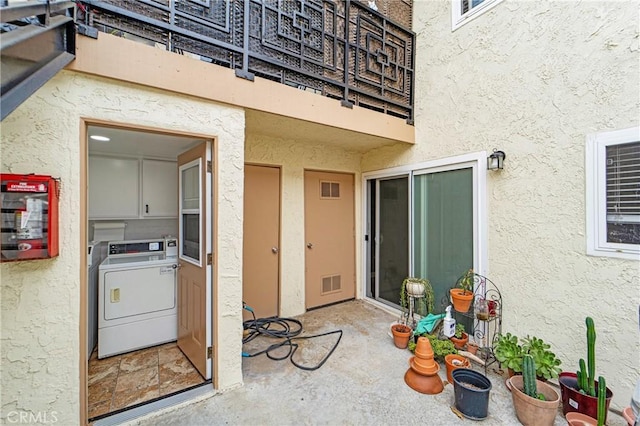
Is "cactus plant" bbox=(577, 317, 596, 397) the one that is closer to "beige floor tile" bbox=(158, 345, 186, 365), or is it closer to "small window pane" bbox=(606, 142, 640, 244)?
"small window pane" bbox=(606, 142, 640, 244)

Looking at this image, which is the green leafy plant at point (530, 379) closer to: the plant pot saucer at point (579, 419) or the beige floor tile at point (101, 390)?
the plant pot saucer at point (579, 419)

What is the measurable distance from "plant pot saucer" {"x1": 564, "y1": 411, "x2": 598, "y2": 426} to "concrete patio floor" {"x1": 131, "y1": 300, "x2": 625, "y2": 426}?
0.40 ft

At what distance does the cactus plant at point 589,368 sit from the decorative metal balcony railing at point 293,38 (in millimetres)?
2947

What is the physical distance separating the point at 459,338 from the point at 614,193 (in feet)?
6.40

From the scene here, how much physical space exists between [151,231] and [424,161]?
4159 millimetres

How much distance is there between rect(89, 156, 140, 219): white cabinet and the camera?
3.36 m

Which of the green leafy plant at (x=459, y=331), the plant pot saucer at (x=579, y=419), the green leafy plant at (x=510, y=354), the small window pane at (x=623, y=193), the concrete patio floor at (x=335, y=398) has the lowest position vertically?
the concrete patio floor at (x=335, y=398)

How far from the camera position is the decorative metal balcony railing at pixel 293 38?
6.83 ft

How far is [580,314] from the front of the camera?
7.55 feet

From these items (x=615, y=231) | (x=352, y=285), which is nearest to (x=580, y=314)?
(x=615, y=231)

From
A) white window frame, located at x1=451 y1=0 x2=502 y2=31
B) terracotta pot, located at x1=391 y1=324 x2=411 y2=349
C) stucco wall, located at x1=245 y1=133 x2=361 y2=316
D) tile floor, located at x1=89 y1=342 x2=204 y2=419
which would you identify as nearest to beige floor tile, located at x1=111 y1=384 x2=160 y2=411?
tile floor, located at x1=89 y1=342 x2=204 y2=419

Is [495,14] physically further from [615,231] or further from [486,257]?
[486,257]

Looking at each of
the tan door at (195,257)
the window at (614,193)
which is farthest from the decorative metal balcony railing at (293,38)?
the window at (614,193)

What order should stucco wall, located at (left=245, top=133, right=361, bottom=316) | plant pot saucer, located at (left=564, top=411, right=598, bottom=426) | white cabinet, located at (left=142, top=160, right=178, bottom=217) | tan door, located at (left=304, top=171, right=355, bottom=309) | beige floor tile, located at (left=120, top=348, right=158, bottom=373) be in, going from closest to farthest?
1. plant pot saucer, located at (left=564, top=411, right=598, bottom=426)
2. beige floor tile, located at (left=120, top=348, right=158, bottom=373)
3. white cabinet, located at (left=142, top=160, right=178, bottom=217)
4. stucco wall, located at (left=245, top=133, right=361, bottom=316)
5. tan door, located at (left=304, top=171, right=355, bottom=309)
